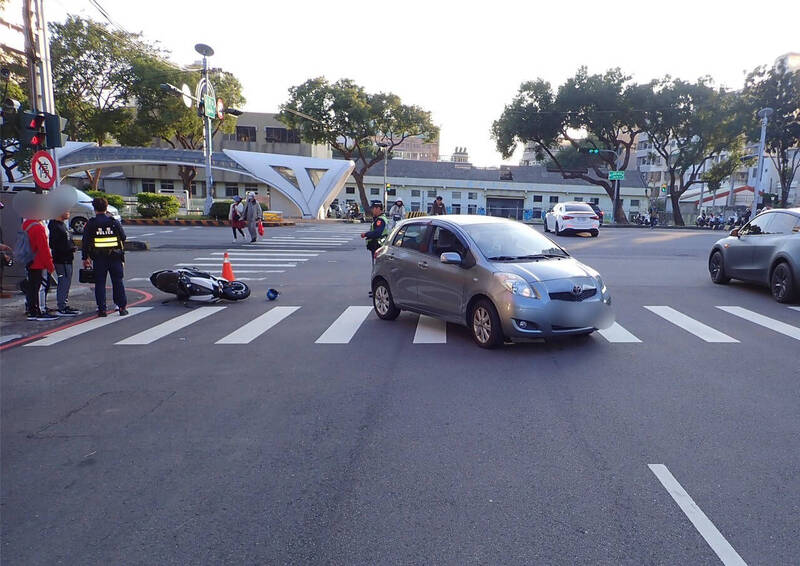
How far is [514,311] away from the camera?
7066mm

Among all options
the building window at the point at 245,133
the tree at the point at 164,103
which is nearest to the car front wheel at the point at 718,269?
the tree at the point at 164,103

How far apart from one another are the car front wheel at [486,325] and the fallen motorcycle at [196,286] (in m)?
5.60

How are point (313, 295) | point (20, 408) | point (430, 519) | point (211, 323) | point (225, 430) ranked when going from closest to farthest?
point (430, 519) < point (225, 430) < point (20, 408) < point (211, 323) < point (313, 295)

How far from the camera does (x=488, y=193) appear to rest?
67688 mm

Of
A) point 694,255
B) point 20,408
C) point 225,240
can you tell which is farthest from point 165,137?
point 20,408

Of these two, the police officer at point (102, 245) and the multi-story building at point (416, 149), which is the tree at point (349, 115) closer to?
the police officer at point (102, 245)

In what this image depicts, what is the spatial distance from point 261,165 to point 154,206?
11782mm

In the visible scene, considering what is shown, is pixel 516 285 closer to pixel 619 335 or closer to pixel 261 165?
pixel 619 335

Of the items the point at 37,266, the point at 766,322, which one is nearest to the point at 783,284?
the point at 766,322

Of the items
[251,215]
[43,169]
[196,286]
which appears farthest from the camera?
[251,215]

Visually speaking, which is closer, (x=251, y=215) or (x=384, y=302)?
(x=384, y=302)

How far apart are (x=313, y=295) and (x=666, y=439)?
8549 mm

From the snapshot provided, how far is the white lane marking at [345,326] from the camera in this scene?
26.6 feet

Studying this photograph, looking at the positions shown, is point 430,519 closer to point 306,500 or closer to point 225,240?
point 306,500
